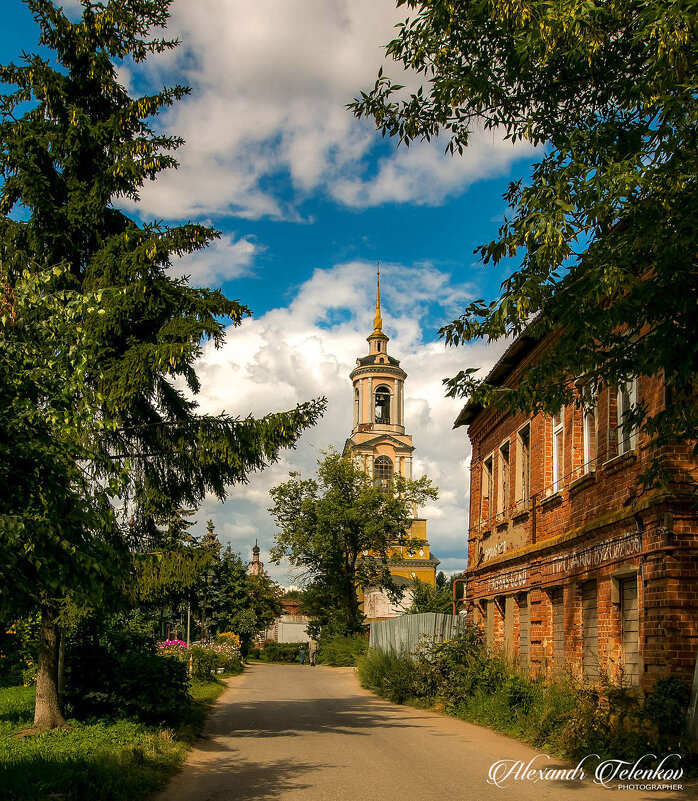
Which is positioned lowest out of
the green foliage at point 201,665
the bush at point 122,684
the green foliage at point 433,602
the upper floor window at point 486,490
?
the green foliage at point 201,665

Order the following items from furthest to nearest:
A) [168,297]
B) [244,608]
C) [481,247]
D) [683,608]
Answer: [244,608], [168,297], [683,608], [481,247]

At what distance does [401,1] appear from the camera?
8359 mm

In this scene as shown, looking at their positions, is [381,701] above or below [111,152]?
below

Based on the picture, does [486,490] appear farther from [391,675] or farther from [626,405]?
[626,405]

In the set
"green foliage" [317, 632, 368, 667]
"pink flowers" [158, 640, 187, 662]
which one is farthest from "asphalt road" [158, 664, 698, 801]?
"green foliage" [317, 632, 368, 667]

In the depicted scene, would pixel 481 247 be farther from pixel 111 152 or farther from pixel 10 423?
pixel 111 152

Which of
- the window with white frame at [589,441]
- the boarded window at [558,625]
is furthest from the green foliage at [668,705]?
the boarded window at [558,625]

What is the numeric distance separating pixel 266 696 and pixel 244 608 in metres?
29.1

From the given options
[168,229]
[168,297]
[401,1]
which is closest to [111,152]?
[168,229]

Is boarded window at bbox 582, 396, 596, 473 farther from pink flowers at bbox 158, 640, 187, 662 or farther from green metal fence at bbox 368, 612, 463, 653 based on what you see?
pink flowers at bbox 158, 640, 187, 662

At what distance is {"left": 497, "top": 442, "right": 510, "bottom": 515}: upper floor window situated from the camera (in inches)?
801

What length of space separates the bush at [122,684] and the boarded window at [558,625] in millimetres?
6674

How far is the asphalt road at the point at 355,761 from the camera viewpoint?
9000 millimetres

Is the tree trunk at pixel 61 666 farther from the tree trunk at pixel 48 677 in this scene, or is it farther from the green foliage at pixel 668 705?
the green foliage at pixel 668 705
